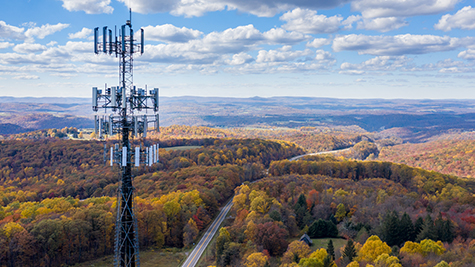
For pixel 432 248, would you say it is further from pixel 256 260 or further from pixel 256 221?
pixel 256 221

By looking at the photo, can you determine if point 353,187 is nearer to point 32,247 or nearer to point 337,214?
point 337,214

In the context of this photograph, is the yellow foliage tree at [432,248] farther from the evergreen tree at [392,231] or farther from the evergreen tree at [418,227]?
the evergreen tree at [418,227]

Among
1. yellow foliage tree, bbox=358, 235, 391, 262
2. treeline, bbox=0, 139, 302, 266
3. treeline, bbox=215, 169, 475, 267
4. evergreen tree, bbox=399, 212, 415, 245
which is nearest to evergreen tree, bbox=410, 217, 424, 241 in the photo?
treeline, bbox=215, 169, 475, 267

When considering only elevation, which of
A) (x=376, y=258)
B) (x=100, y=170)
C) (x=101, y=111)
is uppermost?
(x=101, y=111)

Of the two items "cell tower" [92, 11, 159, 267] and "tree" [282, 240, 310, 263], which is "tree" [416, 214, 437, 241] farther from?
"cell tower" [92, 11, 159, 267]

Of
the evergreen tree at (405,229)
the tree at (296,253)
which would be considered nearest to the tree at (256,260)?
the tree at (296,253)

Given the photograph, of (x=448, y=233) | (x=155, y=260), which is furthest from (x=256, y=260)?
(x=448, y=233)

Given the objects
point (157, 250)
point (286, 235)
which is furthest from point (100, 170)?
point (286, 235)
